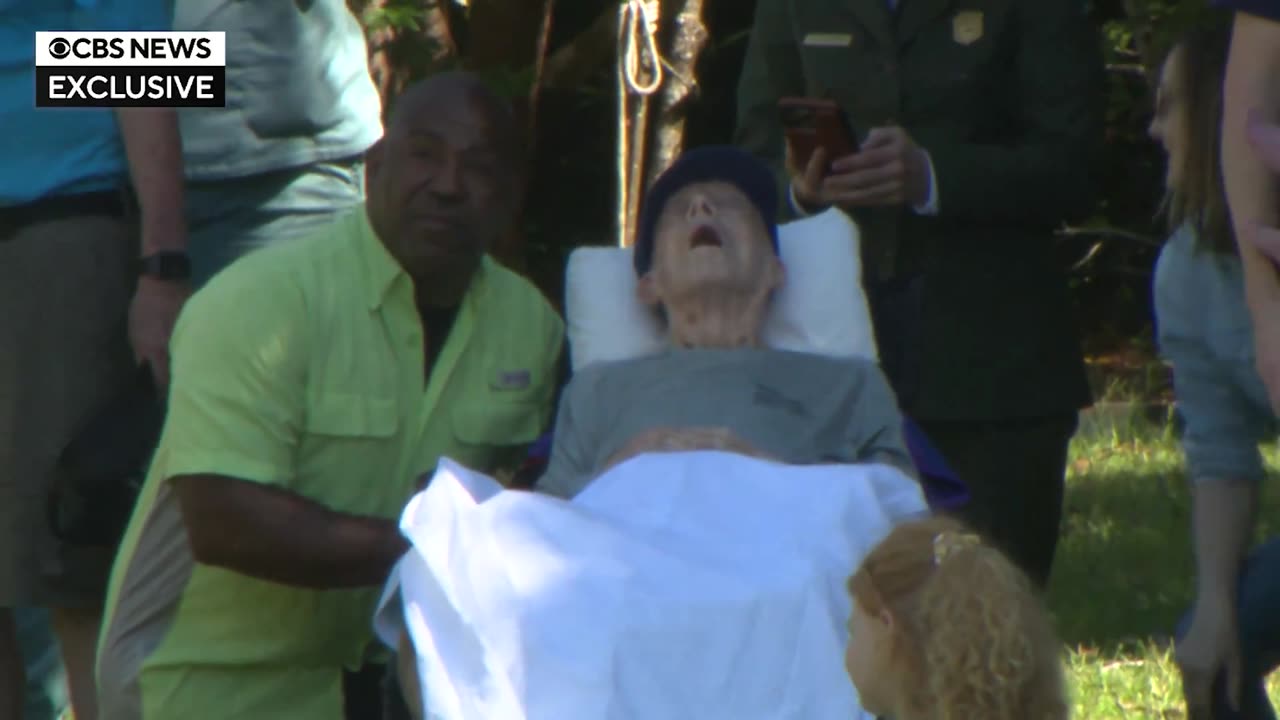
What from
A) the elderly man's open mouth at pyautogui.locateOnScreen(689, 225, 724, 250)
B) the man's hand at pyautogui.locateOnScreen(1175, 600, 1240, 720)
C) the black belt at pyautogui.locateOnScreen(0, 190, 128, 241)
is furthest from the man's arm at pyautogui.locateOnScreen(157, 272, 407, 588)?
the man's hand at pyautogui.locateOnScreen(1175, 600, 1240, 720)

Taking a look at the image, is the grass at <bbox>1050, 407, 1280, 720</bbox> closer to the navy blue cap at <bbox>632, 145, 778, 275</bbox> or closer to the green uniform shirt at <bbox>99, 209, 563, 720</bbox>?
the navy blue cap at <bbox>632, 145, 778, 275</bbox>

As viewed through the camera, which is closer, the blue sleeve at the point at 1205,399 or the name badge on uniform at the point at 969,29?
the blue sleeve at the point at 1205,399

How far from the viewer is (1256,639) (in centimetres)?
389

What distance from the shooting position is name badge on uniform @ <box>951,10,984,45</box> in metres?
4.32

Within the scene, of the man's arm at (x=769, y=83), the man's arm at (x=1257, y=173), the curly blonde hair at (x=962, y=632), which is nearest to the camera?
the curly blonde hair at (x=962, y=632)

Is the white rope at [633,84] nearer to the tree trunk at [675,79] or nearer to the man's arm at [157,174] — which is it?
the tree trunk at [675,79]

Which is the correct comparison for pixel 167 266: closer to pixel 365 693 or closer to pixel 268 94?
pixel 268 94

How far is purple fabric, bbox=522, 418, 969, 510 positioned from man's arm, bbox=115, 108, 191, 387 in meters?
0.70

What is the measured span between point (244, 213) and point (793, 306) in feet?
3.71

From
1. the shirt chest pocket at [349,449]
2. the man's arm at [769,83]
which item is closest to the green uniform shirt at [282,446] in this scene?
the shirt chest pocket at [349,449]

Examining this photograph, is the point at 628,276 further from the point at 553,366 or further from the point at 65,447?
the point at 65,447

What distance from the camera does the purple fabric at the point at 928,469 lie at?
12.5ft

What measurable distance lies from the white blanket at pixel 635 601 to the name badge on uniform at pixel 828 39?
1.27 meters

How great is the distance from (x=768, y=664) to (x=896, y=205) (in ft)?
4.74
